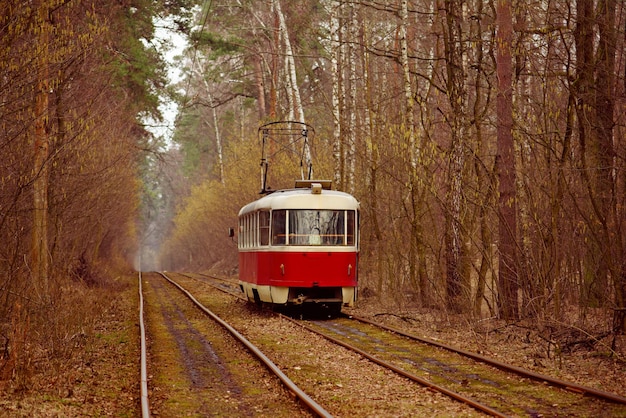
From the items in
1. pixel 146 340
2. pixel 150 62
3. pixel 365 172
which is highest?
pixel 150 62

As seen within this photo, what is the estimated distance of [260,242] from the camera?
19000 millimetres

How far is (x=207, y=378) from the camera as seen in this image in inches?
424

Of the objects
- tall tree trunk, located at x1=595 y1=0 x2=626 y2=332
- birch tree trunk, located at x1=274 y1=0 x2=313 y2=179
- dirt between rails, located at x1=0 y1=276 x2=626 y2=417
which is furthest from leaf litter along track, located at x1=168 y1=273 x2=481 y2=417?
birch tree trunk, located at x1=274 y1=0 x2=313 y2=179

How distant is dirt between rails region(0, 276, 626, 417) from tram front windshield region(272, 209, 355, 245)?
2006mm

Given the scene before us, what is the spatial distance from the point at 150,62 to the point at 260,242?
14394 millimetres

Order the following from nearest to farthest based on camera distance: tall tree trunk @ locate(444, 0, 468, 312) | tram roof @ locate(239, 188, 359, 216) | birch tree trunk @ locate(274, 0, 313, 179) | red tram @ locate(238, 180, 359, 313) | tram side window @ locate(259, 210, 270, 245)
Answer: tall tree trunk @ locate(444, 0, 468, 312) → red tram @ locate(238, 180, 359, 313) → tram roof @ locate(239, 188, 359, 216) → tram side window @ locate(259, 210, 270, 245) → birch tree trunk @ locate(274, 0, 313, 179)

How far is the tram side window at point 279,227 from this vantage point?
18.0m

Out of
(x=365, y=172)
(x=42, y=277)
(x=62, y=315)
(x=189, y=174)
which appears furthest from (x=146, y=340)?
(x=189, y=174)

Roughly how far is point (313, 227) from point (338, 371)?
289 inches

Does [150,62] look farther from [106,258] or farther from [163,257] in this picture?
[163,257]

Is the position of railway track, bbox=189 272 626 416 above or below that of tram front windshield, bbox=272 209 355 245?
below

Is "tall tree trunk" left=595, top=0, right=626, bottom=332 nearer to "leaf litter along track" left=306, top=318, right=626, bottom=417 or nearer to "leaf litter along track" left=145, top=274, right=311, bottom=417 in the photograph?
"leaf litter along track" left=306, top=318, right=626, bottom=417

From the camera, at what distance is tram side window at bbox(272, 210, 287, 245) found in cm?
1803

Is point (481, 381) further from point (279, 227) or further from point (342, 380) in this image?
point (279, 227)
